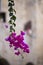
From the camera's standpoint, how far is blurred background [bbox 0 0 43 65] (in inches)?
121

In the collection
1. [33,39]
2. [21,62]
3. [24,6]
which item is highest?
[24,6]

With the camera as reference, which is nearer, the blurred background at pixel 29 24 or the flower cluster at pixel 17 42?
the flower cluster at pixel 17 42

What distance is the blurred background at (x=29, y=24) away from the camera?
3.07 m

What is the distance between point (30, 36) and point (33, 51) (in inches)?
8.6

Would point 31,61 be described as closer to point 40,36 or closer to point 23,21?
point 40,36

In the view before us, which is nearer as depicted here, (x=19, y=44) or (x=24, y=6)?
(x=19, y=44)

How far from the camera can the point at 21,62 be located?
3.14m

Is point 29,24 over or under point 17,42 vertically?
over

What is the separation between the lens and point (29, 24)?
317 centimetres

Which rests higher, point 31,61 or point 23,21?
point 23,21

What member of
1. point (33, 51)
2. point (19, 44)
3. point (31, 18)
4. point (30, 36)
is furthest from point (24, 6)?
point (19, 44)

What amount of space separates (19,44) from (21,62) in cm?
192

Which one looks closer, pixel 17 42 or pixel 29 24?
pixel 17 42

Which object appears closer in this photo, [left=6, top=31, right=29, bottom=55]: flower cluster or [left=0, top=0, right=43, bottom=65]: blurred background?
[left=6, top=31, right=29, bottom=55]: flower cluster
